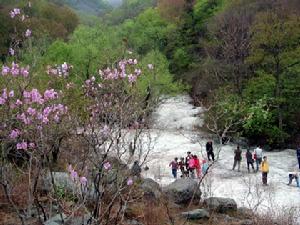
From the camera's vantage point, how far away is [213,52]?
3881cm

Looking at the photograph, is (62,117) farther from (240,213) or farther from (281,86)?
(281,86)

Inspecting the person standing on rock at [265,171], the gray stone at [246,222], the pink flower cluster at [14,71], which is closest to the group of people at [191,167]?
the person standing on rock at [265,171]

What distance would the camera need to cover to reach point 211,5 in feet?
157

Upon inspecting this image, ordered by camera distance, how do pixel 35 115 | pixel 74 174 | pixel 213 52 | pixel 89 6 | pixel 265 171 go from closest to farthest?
pixel 74 174, pixel 35 115, pixel 265 171, pixel 213 52, pixel 89 6

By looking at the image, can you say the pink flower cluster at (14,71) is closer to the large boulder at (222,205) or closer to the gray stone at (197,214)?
the gray stone at (197,214)

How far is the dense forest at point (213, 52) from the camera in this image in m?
27.6

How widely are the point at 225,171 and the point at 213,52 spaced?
1739 centimetres

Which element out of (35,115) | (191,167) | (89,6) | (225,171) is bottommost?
(225,171)

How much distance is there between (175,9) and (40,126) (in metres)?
46.9

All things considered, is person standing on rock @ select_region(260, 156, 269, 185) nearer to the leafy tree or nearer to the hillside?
the leafy tree

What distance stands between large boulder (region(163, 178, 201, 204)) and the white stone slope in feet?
1.86

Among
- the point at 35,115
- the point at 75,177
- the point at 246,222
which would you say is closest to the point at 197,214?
the point at 246,222

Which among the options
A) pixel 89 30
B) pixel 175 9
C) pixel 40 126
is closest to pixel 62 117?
pixel 40 126

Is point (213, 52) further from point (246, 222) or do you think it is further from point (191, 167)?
point (246, 222)
